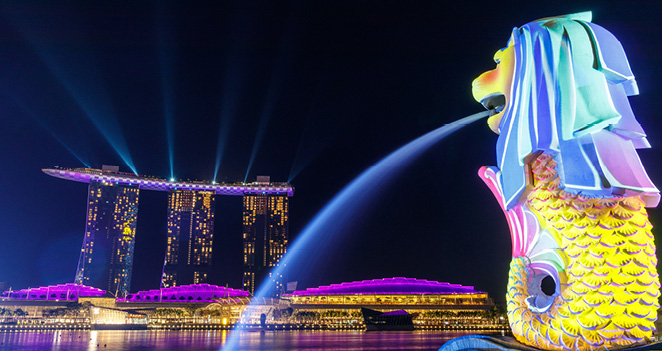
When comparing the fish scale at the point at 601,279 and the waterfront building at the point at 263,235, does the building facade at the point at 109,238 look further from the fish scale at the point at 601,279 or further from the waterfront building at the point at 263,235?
the fish scale at the point at 601,279

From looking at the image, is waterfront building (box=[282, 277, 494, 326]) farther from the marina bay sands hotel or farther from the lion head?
the lion head

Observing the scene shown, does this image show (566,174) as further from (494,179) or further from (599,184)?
(494,179)

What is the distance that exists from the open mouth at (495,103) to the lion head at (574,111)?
1020mm

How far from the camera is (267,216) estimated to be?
426 feet

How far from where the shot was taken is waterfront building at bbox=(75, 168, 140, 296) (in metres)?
107

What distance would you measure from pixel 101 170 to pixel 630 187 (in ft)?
393

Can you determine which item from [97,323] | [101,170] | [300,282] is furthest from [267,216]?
[97,323]

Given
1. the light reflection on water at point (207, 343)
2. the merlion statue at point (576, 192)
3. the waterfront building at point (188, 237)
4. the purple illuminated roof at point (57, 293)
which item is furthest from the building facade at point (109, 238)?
the merlion statue at point (576, 192)

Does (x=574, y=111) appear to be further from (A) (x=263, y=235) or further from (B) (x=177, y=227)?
(B) (x=177, y=227)

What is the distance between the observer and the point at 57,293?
102938mm

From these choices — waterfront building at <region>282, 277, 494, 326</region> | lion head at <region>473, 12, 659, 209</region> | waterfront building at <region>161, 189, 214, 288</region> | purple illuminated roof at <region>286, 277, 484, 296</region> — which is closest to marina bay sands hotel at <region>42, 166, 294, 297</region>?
waterfront building at <region>161, 189, 214, 288</region>

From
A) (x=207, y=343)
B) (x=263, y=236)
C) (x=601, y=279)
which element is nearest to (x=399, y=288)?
(x=263, y=236)

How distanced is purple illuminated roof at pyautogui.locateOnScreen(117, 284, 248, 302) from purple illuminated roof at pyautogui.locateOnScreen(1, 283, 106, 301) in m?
7.94

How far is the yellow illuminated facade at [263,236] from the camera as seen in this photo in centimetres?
12725
